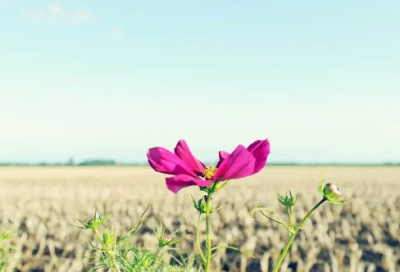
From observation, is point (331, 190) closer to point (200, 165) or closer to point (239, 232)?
point (200, 165)

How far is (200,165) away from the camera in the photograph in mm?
1604

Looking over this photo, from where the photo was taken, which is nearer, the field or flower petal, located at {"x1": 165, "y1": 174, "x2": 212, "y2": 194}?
flower petal, located at {"x1": 165, "y1": 174, "x2": 212, "y2": 194}

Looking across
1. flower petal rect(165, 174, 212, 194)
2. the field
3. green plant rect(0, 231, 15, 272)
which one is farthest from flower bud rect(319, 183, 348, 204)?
the field

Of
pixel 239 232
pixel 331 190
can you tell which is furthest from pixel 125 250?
pixel 239 232

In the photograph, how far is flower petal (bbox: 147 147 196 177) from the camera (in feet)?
4.82

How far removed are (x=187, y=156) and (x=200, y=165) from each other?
0.06m

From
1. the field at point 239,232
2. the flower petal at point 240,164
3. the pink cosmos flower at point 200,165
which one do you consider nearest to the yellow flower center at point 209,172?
the pink cosmos flower at point 200,165

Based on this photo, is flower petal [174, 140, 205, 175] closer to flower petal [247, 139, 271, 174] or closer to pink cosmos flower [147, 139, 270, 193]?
pink cosmos flower [147, 139, 270, 193]

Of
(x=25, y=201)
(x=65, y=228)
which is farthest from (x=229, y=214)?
(x=25, y=201)

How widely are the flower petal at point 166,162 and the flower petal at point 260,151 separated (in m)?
0.16

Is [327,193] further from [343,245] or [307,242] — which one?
[343,245]

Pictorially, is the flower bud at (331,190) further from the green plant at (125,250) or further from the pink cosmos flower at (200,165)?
the green plant at (125,250)

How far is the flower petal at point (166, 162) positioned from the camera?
1.47 metres

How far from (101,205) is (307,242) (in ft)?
14.6
